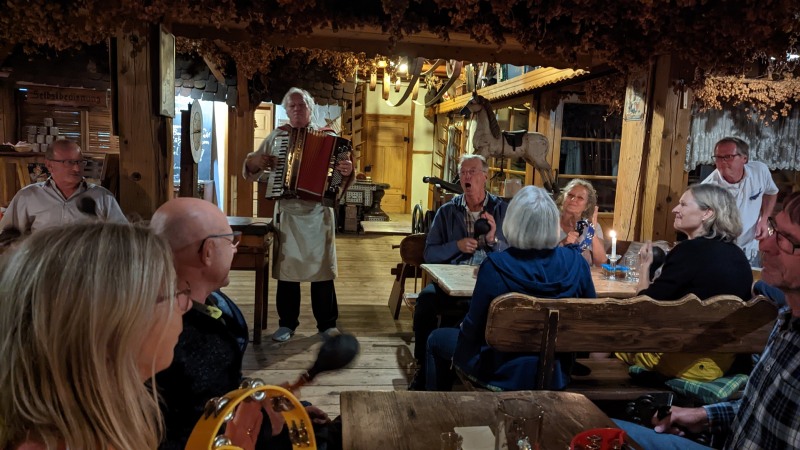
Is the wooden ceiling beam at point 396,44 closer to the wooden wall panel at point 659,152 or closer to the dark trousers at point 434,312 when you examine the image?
the wooden wall panel at point 659,152

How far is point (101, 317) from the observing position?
83 centimetres

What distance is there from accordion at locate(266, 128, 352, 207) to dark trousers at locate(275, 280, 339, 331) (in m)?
0.67

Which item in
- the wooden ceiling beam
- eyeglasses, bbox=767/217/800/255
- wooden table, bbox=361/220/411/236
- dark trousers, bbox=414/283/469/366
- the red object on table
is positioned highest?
the wooden ceiling beam

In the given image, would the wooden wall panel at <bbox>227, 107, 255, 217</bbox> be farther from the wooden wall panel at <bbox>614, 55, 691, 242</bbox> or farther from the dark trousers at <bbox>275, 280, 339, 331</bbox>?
the wooden wall panel at <bbox>614, 55, 691, 242</bbox>

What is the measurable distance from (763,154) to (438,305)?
18.2 ft

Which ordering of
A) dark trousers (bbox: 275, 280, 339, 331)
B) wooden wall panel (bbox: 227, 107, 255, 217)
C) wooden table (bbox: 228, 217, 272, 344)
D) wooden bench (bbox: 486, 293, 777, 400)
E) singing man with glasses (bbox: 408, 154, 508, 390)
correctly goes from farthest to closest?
wooden wall panel (bbox: 227, 107, 255, 217) < dark trousers (bbox: 275, 280, 339, 331) < wooden table (bbox: 228, 217, 272, 344) < singing man with glasses (bbox: 408, 154, 508, 390) < wooden bench (bbox: 486, 293, 777, 400)

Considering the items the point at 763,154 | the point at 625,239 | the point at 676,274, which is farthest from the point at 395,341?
the point at 763,154

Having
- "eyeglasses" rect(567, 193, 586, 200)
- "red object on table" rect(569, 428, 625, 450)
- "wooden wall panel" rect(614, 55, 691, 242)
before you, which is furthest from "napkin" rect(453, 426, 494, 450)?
"wooden wall panel" rect(614, 55, 691, 242)

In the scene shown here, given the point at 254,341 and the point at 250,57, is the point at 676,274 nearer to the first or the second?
the point at 254,341

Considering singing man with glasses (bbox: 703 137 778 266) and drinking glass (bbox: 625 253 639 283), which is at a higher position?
singing man with glasses (bbox: 703 137 778 266)

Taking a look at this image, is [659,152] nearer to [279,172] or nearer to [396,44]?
[396,44]

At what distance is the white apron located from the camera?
13.9ft

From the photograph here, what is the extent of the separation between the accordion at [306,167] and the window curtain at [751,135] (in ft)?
15.3

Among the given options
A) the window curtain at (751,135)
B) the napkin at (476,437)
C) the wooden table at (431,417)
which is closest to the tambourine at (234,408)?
the wooden table at (431,417)
